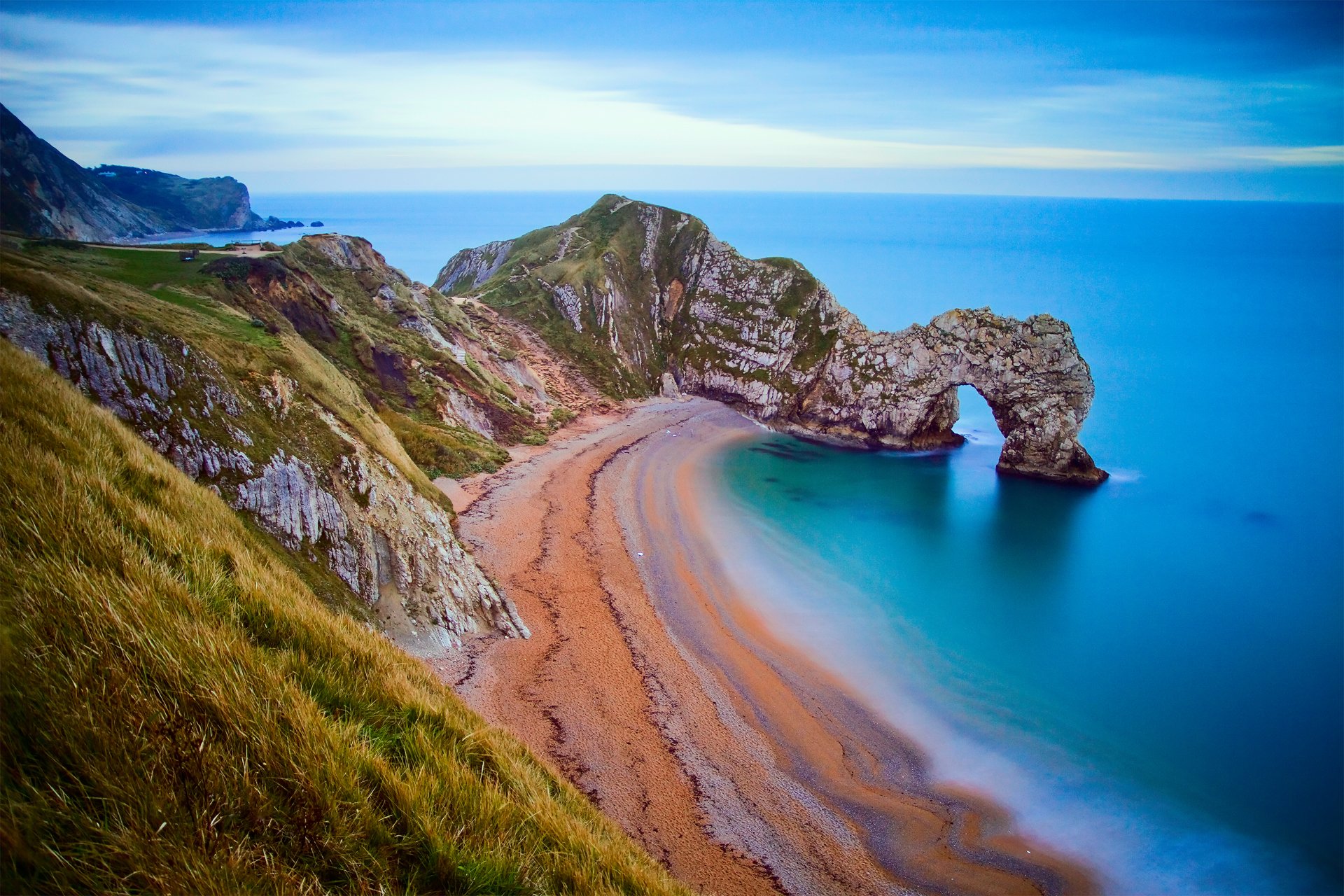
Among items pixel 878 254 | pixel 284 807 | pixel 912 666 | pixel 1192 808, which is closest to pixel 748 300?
pixel 912 666

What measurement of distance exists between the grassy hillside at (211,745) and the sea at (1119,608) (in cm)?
1952

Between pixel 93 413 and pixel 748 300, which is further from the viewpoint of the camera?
pixel 748 300

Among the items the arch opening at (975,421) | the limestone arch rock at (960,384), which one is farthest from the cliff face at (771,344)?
the arch opening at (975,421)

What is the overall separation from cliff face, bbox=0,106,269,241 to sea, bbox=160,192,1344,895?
6215cm

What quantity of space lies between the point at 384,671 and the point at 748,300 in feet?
207

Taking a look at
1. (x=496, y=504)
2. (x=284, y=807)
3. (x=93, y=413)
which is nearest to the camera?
(x=284, y=807)

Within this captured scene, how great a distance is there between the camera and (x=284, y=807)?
4.02m

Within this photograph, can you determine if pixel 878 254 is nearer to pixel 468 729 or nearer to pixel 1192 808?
pixel 1192 808

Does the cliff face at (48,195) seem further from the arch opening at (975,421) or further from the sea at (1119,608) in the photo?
the arch opening at (975,421)

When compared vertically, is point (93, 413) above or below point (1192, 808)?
above

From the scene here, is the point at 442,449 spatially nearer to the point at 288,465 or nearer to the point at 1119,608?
the point at 288,465

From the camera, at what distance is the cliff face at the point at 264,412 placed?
59.4 feet

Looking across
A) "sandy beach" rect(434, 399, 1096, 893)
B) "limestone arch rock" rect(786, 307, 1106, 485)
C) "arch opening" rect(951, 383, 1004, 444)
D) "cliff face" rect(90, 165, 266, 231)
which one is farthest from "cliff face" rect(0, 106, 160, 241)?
"arch opening" rect(951, 383, 1004, 444)

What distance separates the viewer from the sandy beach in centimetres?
1641
